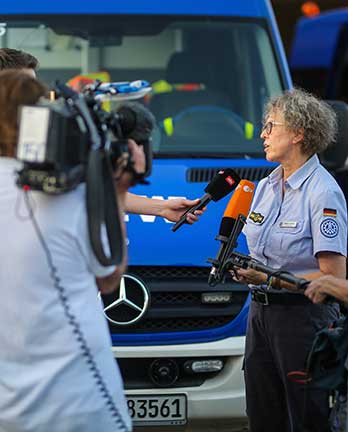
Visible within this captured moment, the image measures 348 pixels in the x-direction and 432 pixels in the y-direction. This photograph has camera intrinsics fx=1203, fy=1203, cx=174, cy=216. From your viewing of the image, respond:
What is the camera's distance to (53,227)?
3.11 meters

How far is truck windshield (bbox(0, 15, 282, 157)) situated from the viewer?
6.73 meters

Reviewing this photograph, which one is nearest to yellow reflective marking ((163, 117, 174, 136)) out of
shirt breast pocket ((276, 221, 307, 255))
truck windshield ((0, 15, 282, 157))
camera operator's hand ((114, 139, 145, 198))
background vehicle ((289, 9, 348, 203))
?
truck windshield ((0, 15, 282, 157))

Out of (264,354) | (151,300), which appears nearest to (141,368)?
(151,300)

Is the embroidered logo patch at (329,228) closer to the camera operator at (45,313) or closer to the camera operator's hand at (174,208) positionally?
the camera operator's hand at (174,208)

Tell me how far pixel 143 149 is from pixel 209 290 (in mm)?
2128

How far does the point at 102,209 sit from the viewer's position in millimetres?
3137

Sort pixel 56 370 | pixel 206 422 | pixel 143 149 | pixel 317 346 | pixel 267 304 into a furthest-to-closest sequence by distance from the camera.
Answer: pixel 206 422
pixel 267 304
pixel 317 346
pixel 143 149
pixel 56 370

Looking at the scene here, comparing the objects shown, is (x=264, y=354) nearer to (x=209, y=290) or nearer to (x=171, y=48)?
(x=209, y=290)

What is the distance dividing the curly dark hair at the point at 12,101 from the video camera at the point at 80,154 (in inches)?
1.9

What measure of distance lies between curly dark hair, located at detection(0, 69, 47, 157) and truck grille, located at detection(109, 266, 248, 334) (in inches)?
90.7

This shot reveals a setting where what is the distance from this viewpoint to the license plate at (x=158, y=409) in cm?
533

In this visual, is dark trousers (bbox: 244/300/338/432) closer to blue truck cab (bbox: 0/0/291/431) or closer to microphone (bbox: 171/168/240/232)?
microphone (bbox: 171/168/240/232)

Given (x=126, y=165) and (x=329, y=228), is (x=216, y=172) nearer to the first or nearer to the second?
(x=329, y=228)

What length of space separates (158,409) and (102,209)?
240 cm
